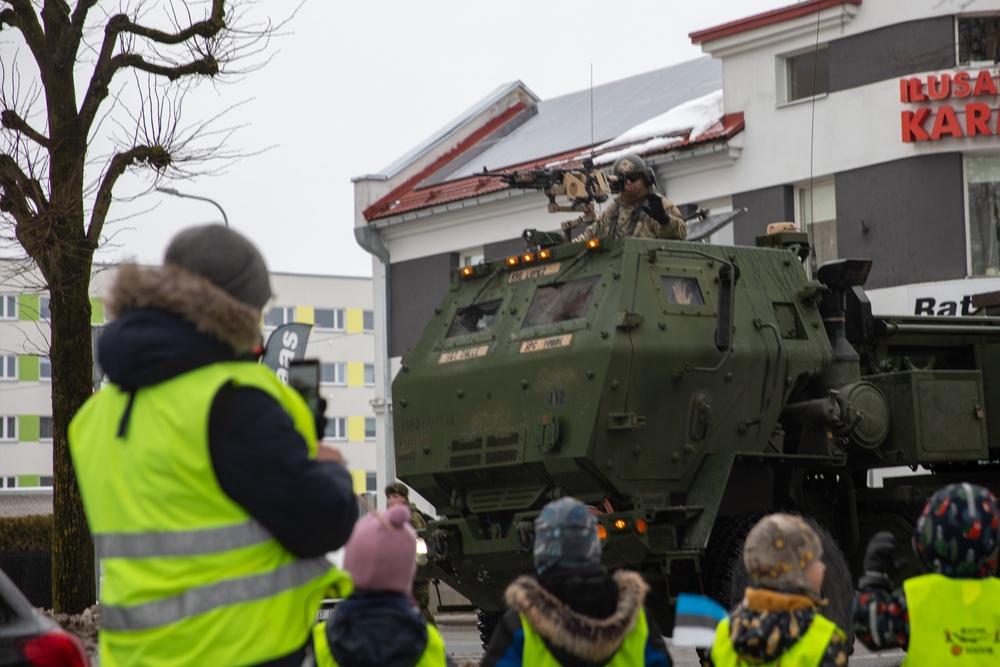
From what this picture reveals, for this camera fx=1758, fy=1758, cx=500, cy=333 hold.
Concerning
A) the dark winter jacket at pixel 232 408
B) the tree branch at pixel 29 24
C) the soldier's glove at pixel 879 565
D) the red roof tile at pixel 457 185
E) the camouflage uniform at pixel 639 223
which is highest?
the red roof tile at pixel 457 185

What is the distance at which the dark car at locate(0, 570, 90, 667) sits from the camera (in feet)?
17.6

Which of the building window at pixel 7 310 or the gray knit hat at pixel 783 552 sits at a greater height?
the building window at pixel 7 310

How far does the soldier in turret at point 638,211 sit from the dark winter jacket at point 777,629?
6855mm

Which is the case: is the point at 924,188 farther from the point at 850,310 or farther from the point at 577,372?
the point at 577,372

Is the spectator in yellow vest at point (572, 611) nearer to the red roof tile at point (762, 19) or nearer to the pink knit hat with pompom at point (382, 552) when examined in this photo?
the pink knit hat with pompom at point (382, 552)

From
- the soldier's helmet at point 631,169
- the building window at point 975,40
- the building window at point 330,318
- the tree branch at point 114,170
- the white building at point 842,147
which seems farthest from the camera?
the building window at point 330,318

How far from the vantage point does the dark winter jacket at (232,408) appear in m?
4.00

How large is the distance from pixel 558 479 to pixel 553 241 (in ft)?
6.27

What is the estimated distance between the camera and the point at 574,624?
15.8ft

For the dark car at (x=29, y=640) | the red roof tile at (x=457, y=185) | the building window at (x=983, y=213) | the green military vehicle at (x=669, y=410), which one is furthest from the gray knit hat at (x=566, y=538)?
the red roof tile at (x=457, y=185)

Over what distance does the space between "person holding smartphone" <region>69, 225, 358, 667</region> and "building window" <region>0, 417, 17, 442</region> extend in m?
61.4

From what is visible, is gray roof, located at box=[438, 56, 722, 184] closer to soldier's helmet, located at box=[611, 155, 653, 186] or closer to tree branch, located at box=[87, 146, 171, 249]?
tree branch, located at box=[87, 146, 171, 249]

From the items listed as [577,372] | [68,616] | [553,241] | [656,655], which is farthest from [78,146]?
[656,655]

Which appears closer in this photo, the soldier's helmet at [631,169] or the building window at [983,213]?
the soldier's helmet at [631,169]
